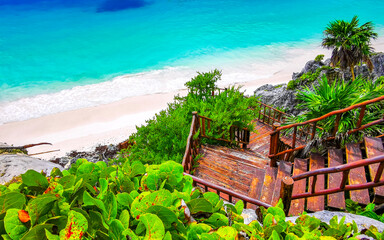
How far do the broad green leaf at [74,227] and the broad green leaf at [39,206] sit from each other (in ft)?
0.53

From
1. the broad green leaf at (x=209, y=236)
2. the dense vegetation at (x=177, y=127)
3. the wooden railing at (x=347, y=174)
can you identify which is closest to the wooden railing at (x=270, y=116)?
the dense vegetation at (x=177, y=127)

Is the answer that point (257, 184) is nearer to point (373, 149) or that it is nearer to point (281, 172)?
point (281, 172)

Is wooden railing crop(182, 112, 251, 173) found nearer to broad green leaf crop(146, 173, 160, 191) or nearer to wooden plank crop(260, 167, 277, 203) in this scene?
wooden plank crop(260, 167, 277, 203)

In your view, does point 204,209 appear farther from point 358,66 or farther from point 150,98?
point 150,98

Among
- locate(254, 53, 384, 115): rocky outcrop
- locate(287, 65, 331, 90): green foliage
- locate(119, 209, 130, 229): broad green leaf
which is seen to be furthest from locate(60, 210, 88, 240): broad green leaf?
locate(287, 65, 331, 90): green foliage

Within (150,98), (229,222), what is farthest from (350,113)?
(150,98)

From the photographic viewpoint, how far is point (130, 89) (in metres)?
25.1

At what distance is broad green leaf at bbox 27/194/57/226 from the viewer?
4.04ft

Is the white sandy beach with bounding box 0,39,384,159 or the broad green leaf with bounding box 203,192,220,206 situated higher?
the broad green leaf with bounding box 203,192,220,206

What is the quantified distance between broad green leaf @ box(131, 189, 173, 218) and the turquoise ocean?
893 inches

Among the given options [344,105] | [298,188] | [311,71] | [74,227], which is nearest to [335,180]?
[298,188]

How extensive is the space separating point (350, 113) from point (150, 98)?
18.4m

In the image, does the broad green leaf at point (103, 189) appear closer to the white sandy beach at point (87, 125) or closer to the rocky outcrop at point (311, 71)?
the white sandy beach at point (87, 125)

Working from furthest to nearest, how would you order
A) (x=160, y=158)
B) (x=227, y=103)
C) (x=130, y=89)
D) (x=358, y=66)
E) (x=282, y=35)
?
(x=282, y=35) → (x=130, y=89) → (x=358, y=66) → (x=227, y=103) → (x=160, y=158)
